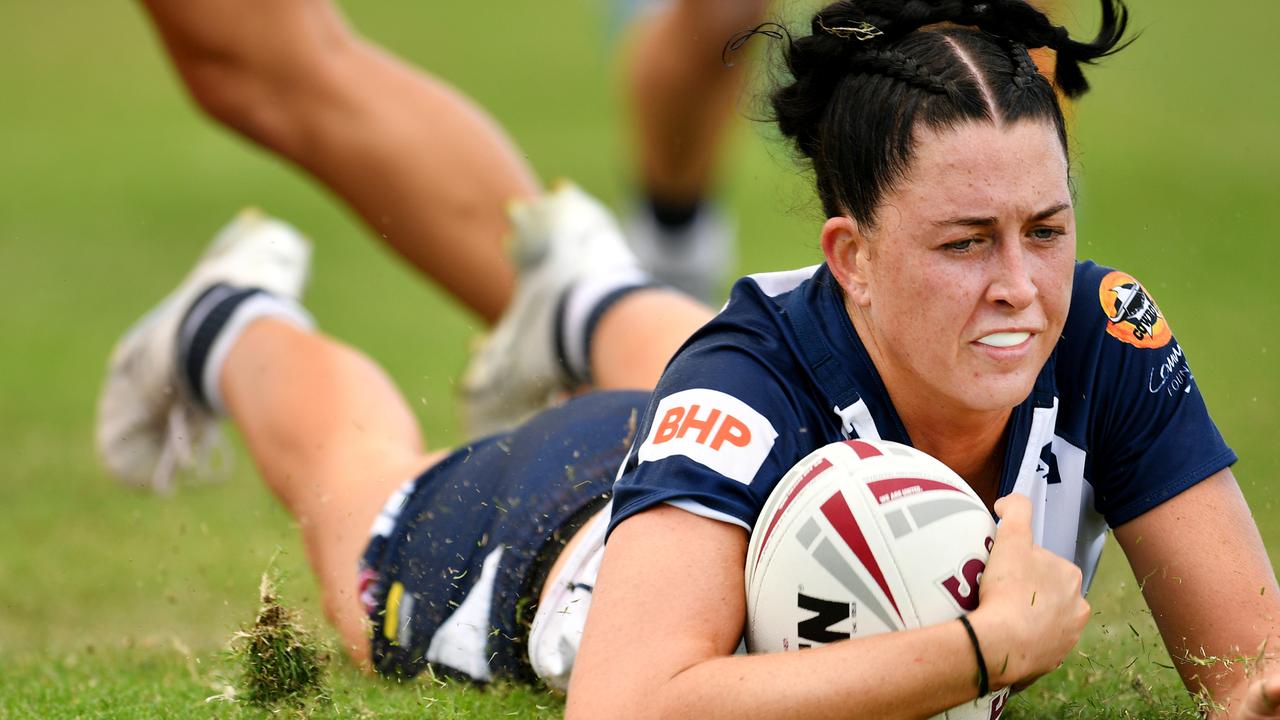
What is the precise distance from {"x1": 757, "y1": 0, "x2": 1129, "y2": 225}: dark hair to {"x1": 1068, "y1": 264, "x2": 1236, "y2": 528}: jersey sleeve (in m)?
0.45

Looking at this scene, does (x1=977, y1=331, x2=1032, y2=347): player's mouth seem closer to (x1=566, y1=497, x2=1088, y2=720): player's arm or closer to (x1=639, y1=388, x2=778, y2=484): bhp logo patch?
(x1=566, y1=497, x2=1088, y2=720): player's arm

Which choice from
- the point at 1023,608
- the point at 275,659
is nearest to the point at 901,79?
the point at 1023,608

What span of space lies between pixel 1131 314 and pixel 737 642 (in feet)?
3.57

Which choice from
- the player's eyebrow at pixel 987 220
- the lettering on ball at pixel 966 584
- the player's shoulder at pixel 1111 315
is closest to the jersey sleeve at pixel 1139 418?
the player's shoulder at pixel 1111 315

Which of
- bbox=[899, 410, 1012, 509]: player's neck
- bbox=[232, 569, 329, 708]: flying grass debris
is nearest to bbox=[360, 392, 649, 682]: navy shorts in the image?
bbox=[232, 569, 329, 708]: flying grass debris

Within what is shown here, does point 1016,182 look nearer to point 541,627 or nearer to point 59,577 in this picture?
point 541,627

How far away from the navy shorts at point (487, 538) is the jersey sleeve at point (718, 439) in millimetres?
697

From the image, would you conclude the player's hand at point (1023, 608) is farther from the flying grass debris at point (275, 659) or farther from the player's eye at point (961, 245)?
the flying grass debris at point (275, 659)

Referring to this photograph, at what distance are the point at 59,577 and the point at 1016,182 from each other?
359cm

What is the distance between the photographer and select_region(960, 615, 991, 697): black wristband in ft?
8.75

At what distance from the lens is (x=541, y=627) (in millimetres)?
3633

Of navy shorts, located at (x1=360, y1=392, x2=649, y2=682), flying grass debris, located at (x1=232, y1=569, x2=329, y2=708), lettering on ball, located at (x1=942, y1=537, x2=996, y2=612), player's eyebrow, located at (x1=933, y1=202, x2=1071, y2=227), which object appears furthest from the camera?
navy shorts, located at (x1=360, y1=392, x2=649, y2=682)

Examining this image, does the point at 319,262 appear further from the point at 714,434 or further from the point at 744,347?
the point at 714,434

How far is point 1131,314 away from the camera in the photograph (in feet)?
10.9
